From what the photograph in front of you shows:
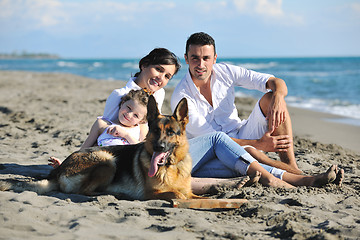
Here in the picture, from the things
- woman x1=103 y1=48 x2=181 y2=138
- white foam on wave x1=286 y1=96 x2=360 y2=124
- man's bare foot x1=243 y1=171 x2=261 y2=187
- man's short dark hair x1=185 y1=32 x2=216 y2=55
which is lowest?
man's bare foot x1=243 y1=171 x2=261 y2=187

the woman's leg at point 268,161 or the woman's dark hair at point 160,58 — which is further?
the woman's dark hair at point 160,58

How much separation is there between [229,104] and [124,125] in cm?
168

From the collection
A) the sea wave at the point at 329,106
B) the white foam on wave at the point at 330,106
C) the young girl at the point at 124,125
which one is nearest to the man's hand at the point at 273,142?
the young girl at the point at 124,125

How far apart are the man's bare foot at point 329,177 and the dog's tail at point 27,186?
3295 mm

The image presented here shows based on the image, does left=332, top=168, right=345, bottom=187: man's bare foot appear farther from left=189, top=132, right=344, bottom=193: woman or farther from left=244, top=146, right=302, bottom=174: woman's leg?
left=244, top=146, right=302, bottom=174: woman's leg

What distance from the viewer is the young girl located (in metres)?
5.10

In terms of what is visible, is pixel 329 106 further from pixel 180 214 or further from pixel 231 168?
pixel 180 214

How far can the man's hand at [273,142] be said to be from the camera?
5.11 meters

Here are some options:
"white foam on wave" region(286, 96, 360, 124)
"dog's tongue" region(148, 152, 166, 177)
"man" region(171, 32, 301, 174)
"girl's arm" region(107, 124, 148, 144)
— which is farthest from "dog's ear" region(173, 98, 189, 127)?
"white foam on wave" region(286, 96, 360, 124)

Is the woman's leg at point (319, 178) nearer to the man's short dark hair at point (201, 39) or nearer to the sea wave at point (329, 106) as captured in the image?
the man's short dark hair at point (201, 39)

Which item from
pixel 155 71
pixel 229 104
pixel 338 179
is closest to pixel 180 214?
pixel 338 179

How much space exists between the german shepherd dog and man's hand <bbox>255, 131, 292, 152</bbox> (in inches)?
50.9

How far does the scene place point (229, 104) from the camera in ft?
18.6

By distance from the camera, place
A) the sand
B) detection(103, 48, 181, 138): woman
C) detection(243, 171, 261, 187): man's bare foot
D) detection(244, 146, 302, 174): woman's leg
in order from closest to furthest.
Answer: the sand → detection(243, 171, 261, 187): man's bare foot → detection(244, 146, 302, 174): woman's leg → detection(103, 48, 181, 138): woman
